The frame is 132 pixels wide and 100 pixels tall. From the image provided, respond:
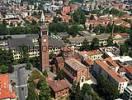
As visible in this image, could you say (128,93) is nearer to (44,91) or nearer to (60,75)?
(60,75)

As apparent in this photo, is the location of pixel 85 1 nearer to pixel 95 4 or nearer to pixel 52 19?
pixel 95 4

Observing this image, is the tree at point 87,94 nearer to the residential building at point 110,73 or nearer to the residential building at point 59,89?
the residential building at point 59,89

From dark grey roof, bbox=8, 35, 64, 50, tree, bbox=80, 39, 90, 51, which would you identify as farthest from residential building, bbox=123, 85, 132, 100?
dark grey roof, bbox=8, 35, 64, 50

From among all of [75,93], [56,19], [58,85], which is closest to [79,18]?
[56,19]

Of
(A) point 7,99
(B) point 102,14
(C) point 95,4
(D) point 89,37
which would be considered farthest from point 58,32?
(C) point 95,4

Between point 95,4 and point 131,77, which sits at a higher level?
point 95,4

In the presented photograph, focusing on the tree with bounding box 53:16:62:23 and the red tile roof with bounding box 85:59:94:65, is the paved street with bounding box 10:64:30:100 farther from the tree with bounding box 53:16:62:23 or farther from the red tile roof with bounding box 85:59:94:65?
the tree with bounding box 53:16:62:23
